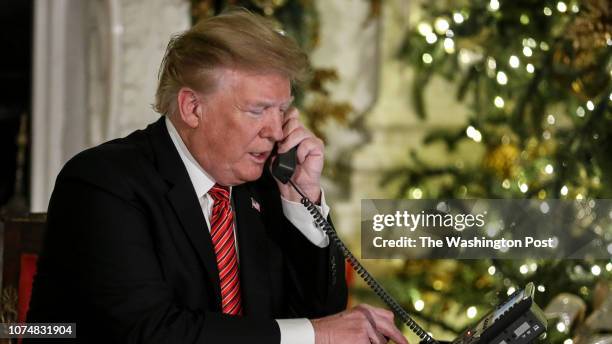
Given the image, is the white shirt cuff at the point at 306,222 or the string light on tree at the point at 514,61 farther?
the string light on tree at the point at 514,61

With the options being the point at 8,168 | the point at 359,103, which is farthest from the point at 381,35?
the point at 8,168

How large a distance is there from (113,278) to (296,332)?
348 millimetres

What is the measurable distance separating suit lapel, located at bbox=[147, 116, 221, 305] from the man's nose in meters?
0.19

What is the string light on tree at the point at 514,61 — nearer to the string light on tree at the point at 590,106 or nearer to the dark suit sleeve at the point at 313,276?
the string light on tree at the point at 590,106

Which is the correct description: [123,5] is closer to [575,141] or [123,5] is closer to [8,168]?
[8,168]

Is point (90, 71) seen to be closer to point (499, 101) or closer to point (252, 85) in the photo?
point (499, 101)

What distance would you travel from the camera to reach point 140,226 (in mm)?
1618

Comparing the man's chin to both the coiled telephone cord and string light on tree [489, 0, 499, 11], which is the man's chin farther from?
string light on tree [489, 0, 499, 11]

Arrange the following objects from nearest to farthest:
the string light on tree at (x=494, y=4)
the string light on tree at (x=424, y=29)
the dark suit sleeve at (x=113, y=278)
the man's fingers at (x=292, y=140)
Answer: the dark suit sleeve at (x=113, y=278) < the man's fingers at (x=292, y=140) < the string light on tree at (x=494, y=4) < the string light on tree at (x=424, y=29)

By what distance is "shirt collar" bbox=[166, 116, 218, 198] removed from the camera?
180 cm

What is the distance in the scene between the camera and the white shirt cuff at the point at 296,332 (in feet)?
5.14

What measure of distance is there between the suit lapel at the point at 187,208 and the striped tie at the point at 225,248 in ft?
0.20

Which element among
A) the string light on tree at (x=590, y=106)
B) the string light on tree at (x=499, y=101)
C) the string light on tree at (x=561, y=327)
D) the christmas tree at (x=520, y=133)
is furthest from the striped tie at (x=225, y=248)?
the string light on tree at (x=499, y=101)

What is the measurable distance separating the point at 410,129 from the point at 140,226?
3.26 meters
